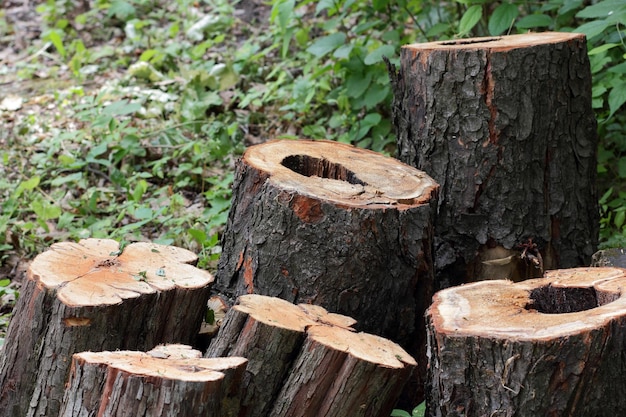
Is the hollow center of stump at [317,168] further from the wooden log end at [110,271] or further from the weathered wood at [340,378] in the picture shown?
the weathered wood at [340,378]

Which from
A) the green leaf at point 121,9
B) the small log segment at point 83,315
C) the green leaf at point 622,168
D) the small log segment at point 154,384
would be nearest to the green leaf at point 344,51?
the green leaf at point 622,168

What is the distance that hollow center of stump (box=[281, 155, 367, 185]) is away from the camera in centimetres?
331

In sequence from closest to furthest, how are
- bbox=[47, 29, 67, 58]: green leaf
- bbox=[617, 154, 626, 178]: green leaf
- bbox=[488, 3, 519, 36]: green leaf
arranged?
bbox=[488, 3, 519, 36]: green leaf, bbox=[617, 154, 626, 178]: green leaf, bbox=[47, 29, 67, 58]: green leaf

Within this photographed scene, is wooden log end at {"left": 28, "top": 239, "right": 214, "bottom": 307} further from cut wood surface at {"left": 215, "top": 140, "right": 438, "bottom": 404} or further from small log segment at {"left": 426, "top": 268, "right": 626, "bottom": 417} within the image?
small log segment at {"left": 426, "top": 268, "right": 626, "bottom": 417}

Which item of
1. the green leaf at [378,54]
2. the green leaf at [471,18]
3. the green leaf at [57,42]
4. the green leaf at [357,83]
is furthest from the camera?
the green leaf at [57,42]

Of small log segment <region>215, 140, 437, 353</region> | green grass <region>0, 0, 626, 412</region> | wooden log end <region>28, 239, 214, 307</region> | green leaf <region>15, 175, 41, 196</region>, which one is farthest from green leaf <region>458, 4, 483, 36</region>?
green leaf <region>15, 175, 41, 196</region>

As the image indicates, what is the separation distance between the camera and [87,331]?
2.66 m

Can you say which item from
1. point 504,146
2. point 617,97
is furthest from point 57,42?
point 617,97

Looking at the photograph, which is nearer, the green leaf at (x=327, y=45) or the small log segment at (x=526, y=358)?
the small log segment at (x=526, y=358)

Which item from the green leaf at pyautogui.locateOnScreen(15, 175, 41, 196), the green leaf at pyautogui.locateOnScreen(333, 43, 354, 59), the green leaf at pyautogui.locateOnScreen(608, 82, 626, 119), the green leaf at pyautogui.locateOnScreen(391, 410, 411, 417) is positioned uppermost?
the green leaf at pyautogui.locateOnScreen(608, 82, 626, 119)

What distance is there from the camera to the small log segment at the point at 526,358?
224 cm

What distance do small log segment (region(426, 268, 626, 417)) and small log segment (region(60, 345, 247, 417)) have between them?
63 centimetres

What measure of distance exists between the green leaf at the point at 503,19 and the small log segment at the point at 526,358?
1965 mm

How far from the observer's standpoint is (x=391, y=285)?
9.75 feet
